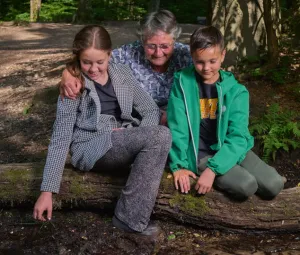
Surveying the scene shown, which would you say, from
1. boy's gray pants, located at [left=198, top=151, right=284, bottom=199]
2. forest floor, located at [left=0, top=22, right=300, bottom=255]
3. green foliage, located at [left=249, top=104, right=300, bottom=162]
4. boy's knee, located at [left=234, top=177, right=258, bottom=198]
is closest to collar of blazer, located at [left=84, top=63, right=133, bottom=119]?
boy's gray pants, located at [left=198, top=151, right=284, bottom=199]

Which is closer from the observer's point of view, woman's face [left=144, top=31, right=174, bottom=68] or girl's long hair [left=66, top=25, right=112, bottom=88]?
girl's long hair [left=66, top=25, right=112, bottom=88]

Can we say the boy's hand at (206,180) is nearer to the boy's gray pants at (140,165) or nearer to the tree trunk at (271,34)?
the boy's gray pants at (140,165)

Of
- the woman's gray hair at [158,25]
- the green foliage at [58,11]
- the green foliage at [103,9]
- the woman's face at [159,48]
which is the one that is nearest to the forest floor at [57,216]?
the woman's face at [159,48]

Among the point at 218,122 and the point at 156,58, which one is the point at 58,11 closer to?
the point at 156,58

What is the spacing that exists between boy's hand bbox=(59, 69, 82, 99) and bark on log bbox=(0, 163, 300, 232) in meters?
0.64

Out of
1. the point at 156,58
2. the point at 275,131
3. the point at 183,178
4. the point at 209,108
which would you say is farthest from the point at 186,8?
the point at 183,178

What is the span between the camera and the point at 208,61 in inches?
136

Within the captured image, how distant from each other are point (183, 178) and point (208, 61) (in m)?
0.85

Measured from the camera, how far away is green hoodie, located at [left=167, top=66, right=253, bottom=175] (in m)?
3.47

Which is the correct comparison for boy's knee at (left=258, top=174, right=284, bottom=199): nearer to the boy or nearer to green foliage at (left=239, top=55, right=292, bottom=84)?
the boy

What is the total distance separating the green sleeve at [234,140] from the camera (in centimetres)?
342

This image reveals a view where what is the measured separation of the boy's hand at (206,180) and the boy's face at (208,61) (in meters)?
0.68

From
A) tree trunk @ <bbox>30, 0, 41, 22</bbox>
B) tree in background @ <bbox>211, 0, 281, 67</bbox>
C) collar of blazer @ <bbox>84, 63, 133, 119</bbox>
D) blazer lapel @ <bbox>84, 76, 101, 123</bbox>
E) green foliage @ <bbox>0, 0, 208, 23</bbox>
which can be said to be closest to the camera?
blazer lapel @ <bbox>84, 76, 101, 123</bbox>

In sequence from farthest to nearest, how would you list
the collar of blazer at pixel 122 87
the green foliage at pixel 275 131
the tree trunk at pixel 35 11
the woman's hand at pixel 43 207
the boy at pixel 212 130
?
the tree trunk at pixel 35 11
the green foliage at pixel 275 131
the collar of blazer at pixel 122 87
the boy at pixel 212 130
the woman's hand at pixel 43 207
